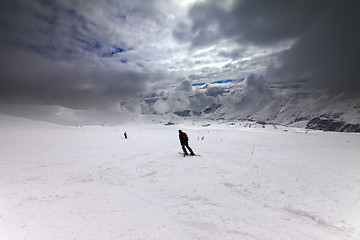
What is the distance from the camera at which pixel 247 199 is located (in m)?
7.67

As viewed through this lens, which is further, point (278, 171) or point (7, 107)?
point (7, 107)

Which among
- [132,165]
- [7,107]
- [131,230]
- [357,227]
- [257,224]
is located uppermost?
[7,107]

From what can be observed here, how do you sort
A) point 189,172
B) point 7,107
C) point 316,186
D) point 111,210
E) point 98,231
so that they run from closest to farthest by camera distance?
point 98,231 < point 111,210 < point 316,186 < point 189,172 < point 7,107

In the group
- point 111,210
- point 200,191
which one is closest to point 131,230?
point 111,210

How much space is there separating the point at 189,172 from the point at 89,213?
21.1 feet

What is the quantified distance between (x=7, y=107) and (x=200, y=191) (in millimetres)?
171658

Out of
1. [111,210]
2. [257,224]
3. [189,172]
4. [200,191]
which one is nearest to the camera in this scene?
[257,224]

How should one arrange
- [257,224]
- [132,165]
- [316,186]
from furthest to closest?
[132,165] < [316,186] < [257,224]

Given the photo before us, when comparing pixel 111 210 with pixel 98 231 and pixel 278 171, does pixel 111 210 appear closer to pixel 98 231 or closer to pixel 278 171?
pixel 98 231

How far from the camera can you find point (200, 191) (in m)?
8.26

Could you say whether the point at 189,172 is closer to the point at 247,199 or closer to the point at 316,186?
the point at 247,199

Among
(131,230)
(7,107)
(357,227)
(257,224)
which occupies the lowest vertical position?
(357,227)

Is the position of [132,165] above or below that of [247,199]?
above

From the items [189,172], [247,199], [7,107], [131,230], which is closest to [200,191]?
[247,199]
